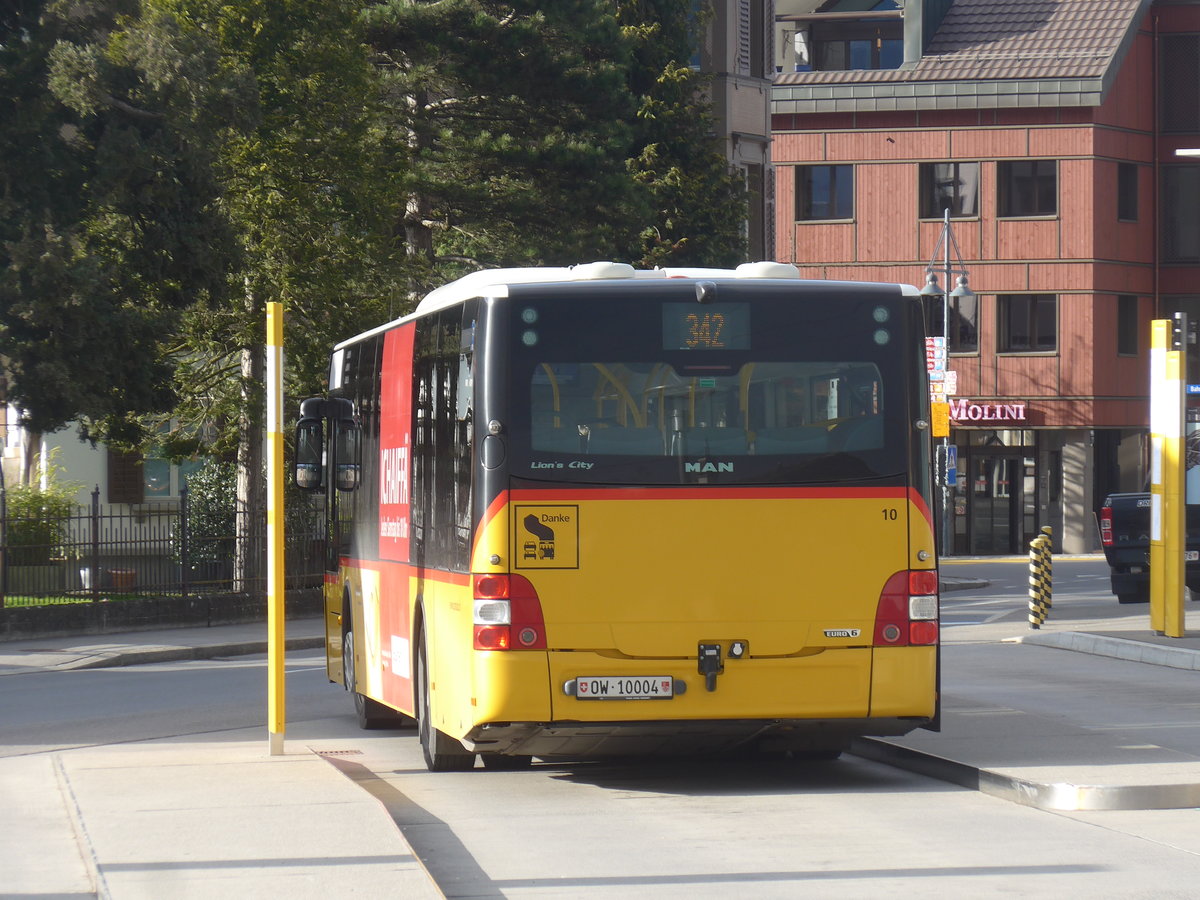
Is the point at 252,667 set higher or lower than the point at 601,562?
lower

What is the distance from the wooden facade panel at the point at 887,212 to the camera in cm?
5331

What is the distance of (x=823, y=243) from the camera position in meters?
53.9

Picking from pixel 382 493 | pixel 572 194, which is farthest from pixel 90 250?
pixel 382 493

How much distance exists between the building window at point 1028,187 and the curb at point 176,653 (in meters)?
31.0

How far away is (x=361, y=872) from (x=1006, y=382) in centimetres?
4614

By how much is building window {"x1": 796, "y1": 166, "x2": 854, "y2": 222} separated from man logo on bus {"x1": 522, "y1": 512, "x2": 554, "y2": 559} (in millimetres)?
44215

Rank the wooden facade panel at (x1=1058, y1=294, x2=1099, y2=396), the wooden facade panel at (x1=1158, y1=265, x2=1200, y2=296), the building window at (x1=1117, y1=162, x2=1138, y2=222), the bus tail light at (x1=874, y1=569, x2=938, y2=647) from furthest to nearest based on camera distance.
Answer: the wooden facade panel at (x1=1158, y1=265, x2=1200, y2=296)
the building window at (x1=1117, y1=162, x2=1138, y2=222)
the wooden facade panel at (x1=1058, y1=294, x2=1099, y2=396)
the bus tail light at (x1=874, y1=569, x2=938, y2=647)

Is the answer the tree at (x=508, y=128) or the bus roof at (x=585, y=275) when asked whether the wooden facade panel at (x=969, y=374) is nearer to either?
the tree at (x=508, y=128)

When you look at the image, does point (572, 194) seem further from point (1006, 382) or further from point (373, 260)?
point (1006, 382)

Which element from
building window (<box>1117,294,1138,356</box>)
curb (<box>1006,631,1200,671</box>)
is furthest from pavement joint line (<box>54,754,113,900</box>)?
building window (<box>1117,294,1138,356</box>)

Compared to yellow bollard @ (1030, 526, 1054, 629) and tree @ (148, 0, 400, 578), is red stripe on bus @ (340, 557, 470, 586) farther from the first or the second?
tree @ (148, 0, 400, 578)

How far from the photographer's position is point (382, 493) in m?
13.9

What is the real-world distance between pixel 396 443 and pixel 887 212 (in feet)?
136

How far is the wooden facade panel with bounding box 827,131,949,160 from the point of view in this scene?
53.0m
